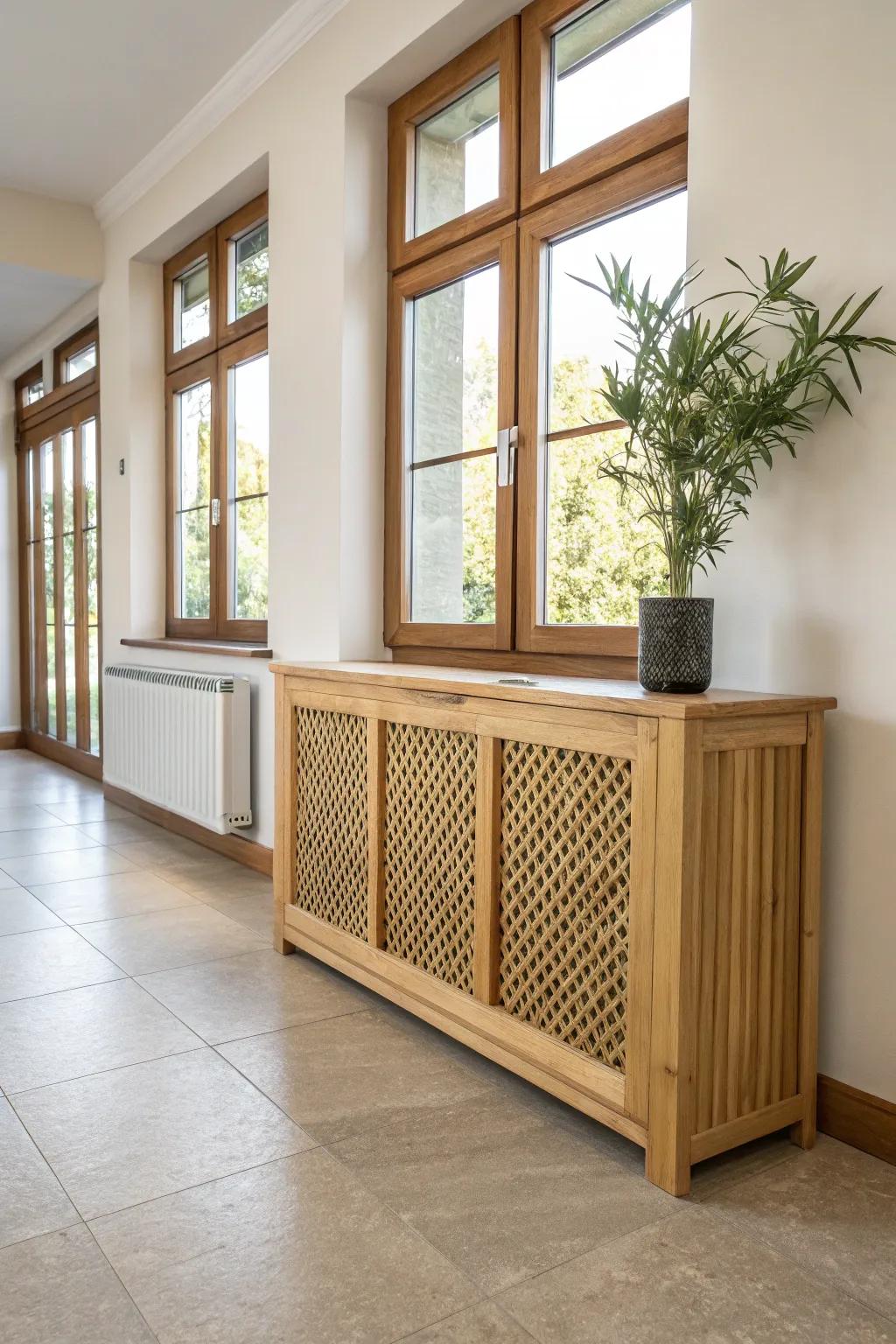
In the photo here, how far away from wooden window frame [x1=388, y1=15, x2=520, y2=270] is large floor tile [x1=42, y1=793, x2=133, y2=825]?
9.77ft

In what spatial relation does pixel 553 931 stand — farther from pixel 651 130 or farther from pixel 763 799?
pixel 651 130

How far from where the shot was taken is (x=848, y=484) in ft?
6.40

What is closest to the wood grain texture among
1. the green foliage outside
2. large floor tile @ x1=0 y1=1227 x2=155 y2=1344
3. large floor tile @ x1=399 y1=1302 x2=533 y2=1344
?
large floor tile @ x1=399 y1=1302 x2=533 y2=1344

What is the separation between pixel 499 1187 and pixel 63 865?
108 inches

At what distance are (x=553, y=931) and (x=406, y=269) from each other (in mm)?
2317

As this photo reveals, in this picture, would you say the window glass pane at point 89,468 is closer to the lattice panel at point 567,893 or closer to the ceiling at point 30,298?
the ceiling at point 30,298

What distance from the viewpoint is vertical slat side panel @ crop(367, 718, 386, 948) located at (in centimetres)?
265

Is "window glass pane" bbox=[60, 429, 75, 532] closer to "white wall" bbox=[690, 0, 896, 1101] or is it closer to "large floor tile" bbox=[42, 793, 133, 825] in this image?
"large floor tile" bbox=[42, 793, 133, 825]

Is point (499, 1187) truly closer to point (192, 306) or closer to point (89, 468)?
point (192, 306)

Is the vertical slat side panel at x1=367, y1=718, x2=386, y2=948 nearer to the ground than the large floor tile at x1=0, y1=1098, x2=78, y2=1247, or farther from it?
farther from it

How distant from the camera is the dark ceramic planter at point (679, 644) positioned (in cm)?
196

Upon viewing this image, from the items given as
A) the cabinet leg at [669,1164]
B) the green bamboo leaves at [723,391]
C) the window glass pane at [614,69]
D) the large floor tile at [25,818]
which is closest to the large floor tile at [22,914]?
the large floor tile at [25,818]

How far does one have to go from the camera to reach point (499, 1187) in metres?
1.80

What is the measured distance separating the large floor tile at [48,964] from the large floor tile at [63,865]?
669 mm
